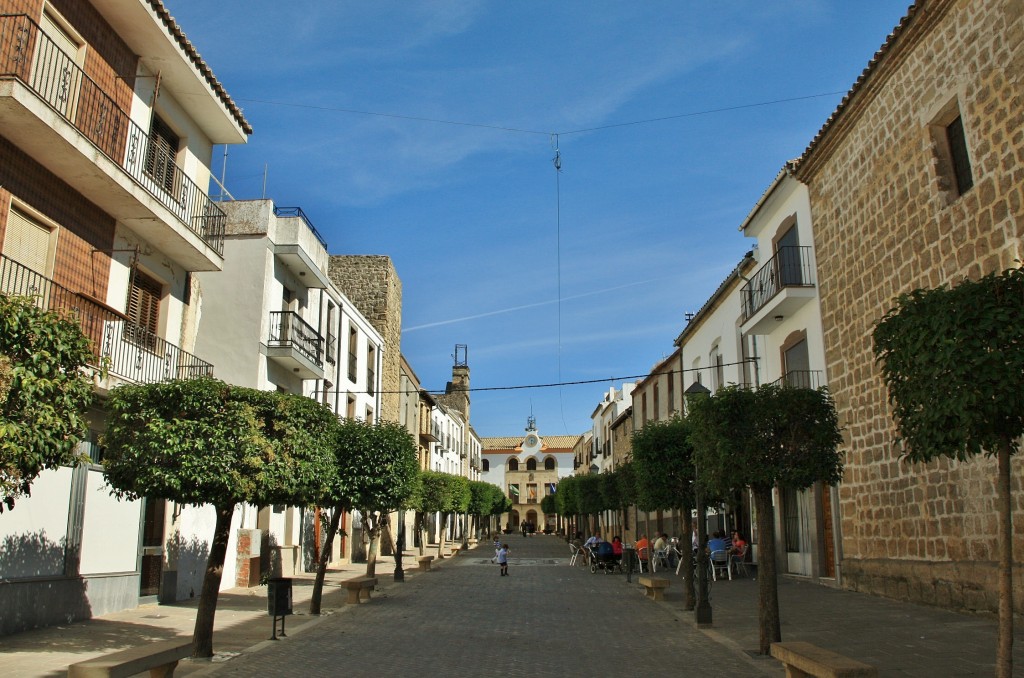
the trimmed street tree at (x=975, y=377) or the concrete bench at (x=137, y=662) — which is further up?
the trimmed street tree at (x=975, y=377)

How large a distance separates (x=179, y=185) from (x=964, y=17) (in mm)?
13394

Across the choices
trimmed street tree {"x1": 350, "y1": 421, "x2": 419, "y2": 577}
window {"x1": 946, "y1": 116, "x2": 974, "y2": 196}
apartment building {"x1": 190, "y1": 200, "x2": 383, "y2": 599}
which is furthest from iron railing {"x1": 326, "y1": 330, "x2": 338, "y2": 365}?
window {"x1": 946, "y1": 116, "x2": 974, "y2": 196}

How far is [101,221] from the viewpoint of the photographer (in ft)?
43.0

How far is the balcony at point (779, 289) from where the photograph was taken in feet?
59.9

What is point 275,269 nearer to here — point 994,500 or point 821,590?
point 821,590

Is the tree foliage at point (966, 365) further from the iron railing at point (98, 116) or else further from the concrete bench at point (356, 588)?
the concrete bench at point (356, 588)

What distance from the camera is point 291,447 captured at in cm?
1013

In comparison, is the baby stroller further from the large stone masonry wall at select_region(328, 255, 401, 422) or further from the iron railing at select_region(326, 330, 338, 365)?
the large stone masonry wall at select_region(328, 255, 401, 422)

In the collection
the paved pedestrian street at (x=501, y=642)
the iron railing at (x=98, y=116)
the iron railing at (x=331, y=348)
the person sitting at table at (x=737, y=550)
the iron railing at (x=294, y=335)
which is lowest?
the paved pedestrian street at (x=501, y=642)

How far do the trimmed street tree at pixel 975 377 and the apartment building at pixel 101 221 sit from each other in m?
9.27

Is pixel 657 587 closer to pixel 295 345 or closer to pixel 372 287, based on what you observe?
pixel 295 345

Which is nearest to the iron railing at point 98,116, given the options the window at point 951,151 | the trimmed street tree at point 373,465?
the trimmed street tree at point 373,465

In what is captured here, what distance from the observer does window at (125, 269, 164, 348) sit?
13797 millimetres

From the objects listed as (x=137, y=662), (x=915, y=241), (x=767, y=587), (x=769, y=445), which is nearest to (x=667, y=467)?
(x=915, y=241)
